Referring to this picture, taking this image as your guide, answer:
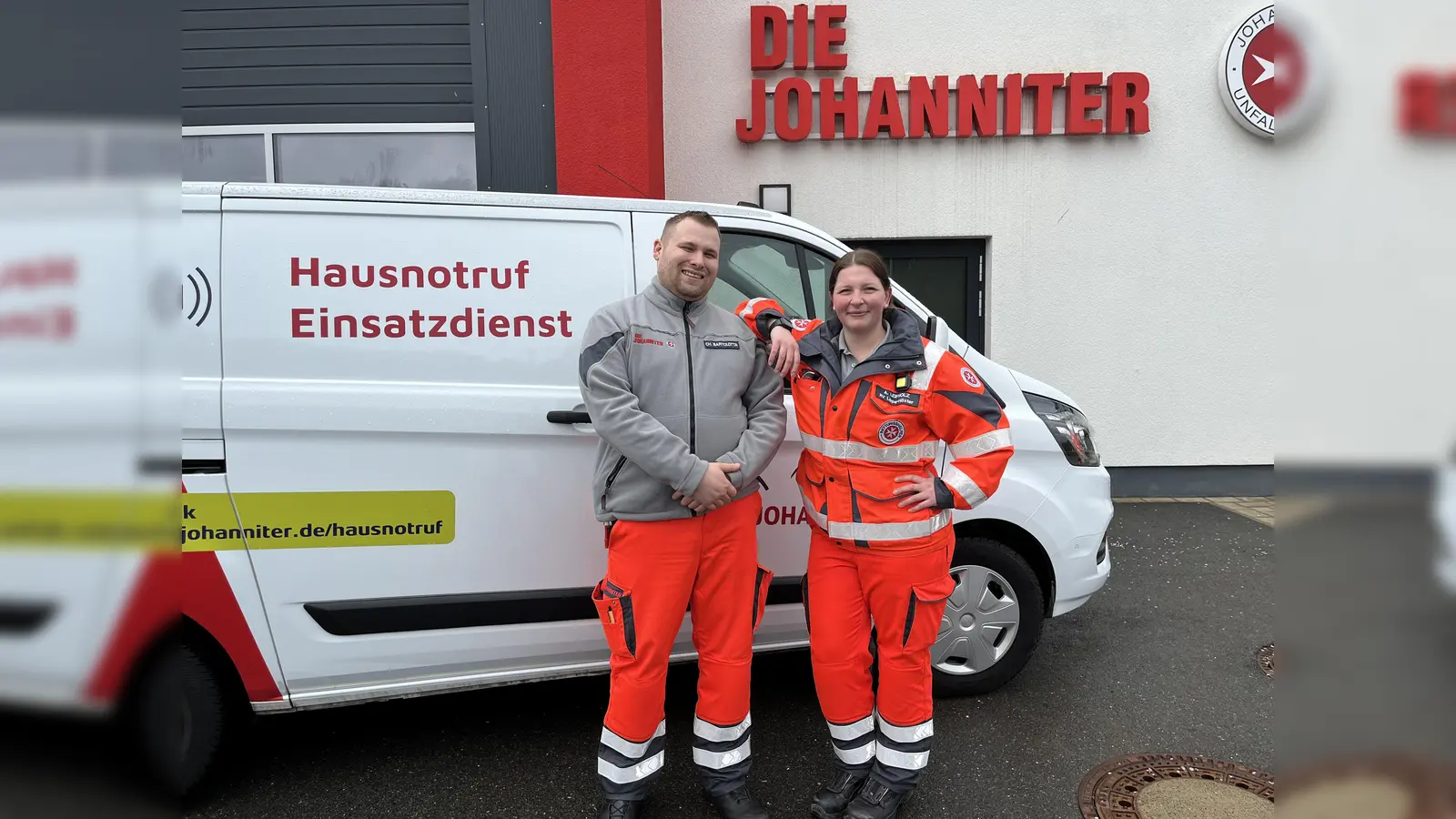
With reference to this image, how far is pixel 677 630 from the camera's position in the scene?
2.41 metres

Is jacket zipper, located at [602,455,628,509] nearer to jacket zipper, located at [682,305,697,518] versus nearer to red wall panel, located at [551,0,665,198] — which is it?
jacket zipper, located at [682,305,697,518]

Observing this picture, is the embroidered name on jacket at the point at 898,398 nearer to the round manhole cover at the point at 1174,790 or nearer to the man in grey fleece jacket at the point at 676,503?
the man in grey fleece jacket at the point at 676,503

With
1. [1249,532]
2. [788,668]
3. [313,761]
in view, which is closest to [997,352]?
[1249,532]

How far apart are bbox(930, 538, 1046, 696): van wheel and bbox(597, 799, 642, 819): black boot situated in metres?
1.41

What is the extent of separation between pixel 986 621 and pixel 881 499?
1.21 meters

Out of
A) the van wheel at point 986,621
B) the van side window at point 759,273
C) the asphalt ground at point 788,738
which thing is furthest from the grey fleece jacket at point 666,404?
the van wheel at point 986,621

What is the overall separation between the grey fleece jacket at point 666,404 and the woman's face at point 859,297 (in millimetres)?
330

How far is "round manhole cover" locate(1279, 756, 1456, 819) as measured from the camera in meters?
0.47

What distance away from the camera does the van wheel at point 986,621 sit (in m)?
3.19

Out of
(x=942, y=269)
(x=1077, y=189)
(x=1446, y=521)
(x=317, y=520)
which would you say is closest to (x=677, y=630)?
(x=317, y=520)

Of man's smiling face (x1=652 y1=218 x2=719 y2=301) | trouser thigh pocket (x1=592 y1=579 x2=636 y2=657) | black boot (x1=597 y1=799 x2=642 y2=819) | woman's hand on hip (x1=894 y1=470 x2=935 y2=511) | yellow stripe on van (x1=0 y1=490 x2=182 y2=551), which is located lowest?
black boot (x1=597 y1=799 x2=642 y2=819)

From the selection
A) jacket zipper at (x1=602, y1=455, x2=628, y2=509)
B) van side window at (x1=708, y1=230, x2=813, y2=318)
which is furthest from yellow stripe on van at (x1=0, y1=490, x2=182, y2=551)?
van side window at (x1=708, y1=230, x2=813, y2=318)

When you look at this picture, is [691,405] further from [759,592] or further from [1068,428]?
[1068,428]

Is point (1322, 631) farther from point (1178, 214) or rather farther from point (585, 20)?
point (1178, 214)
